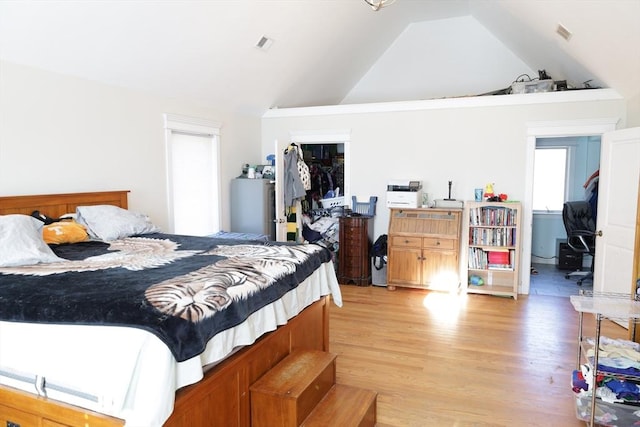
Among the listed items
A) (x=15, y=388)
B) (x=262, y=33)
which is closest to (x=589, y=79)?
(x=262, y=33)

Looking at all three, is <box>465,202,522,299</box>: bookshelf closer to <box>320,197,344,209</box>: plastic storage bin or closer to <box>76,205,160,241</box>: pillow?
<box>320,197,344,209</box>: plastic storage bin

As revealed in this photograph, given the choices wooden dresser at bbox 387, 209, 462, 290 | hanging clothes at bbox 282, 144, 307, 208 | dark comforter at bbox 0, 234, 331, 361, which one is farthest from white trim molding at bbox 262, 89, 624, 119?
dark comforter at bbox 0, 234, 331, 361

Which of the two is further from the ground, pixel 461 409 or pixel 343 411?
pixel 343 411

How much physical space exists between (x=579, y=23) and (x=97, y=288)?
4.13 meters

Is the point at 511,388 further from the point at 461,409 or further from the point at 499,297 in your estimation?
the point at 499,297

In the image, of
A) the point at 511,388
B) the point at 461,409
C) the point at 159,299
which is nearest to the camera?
the point at 159,299

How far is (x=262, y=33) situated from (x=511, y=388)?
12.5 ft

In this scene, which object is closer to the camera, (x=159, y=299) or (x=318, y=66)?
(x=159, y=299)

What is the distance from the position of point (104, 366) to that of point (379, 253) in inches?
171

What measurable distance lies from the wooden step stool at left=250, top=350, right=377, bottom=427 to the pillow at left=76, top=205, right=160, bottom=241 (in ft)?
6.14

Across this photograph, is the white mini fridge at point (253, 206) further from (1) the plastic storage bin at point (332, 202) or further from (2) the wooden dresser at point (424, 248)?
(2) the wooden dresser at point (424, 248)

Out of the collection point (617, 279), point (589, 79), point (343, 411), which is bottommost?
point (343, 411)

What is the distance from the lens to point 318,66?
557 centimetres

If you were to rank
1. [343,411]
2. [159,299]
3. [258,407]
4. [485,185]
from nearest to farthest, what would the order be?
1. [159,299]
2. [258,407]
3. [343,411]
4. [485,185]
